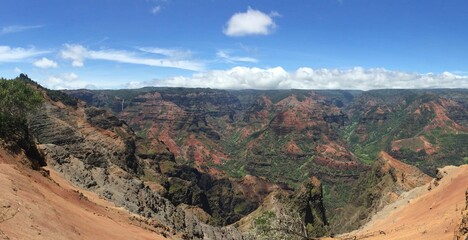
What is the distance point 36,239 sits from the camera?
23875mm

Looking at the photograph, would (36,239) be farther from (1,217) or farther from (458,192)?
(458,192)

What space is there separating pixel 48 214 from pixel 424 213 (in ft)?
181

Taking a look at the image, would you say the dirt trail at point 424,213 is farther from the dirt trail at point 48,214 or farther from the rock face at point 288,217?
the dirt trail at point 48,214

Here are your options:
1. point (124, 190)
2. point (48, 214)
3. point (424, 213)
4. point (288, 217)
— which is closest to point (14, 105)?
point (124, 190)

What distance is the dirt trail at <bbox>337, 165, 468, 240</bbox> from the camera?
148 feet

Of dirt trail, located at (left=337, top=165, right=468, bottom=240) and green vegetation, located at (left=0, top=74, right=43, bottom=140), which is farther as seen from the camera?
A: green vegetation, located at (left=0, top=74, right=43, bottom=140)

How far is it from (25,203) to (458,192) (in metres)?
58.3

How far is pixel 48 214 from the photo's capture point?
28953 mm

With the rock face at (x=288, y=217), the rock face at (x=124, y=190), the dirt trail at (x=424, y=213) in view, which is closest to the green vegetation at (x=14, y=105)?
the rock face at (x=124, y=190)

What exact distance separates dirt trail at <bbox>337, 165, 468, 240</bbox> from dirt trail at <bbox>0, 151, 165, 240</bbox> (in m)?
27.9

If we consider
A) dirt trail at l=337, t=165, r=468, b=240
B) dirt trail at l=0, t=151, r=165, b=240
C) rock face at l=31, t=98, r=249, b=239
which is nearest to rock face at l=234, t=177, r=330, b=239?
rock face at l=31, t=98, r=249, b=239

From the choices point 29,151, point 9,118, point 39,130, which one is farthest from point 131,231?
point 39,130

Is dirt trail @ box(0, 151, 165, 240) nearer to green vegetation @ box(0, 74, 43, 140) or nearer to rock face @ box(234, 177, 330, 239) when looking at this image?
green vegetation @ box(0, 74, 43, 140)

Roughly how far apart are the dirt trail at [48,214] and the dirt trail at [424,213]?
27853 mm
